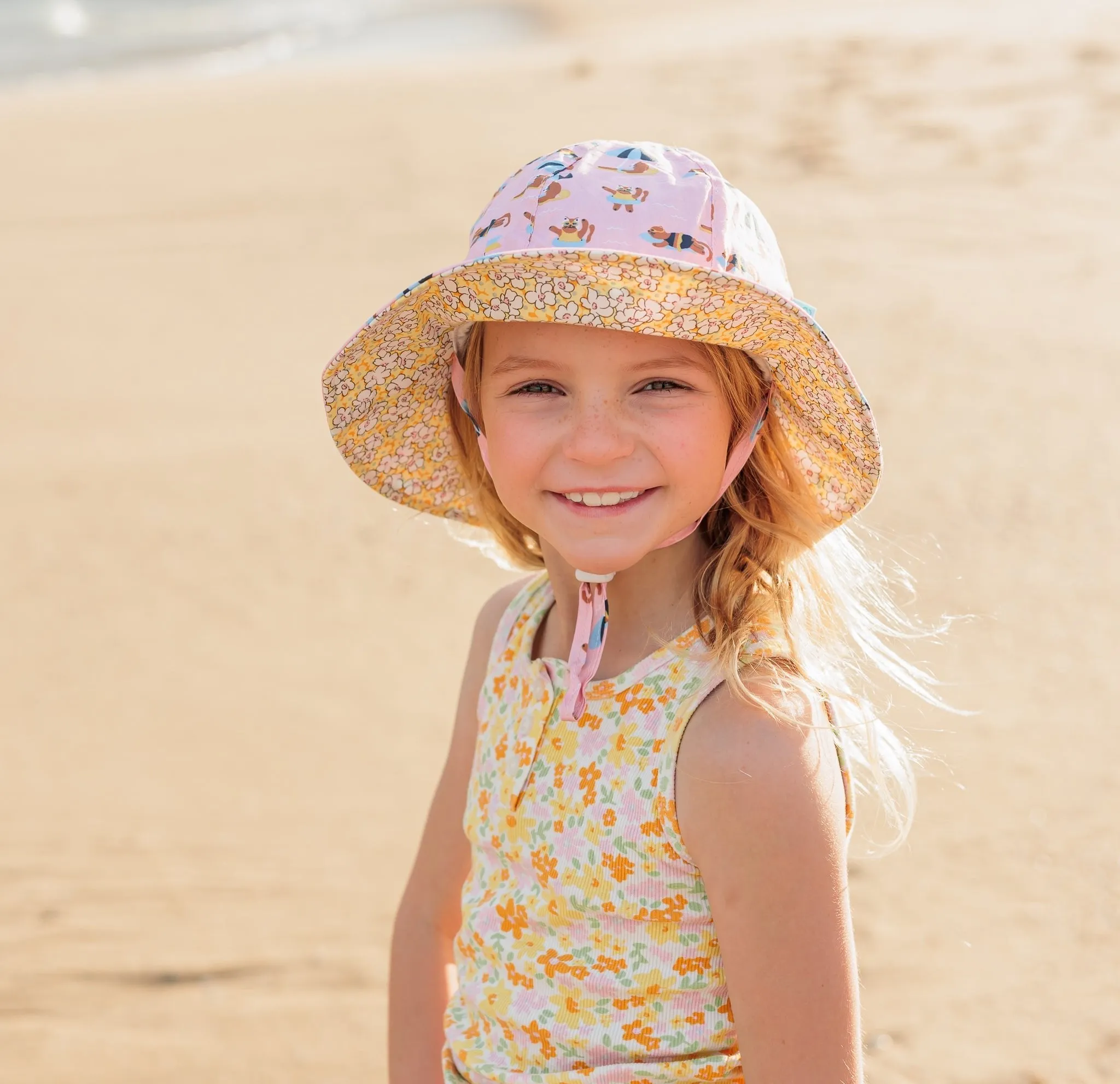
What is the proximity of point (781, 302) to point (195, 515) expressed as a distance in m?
4.70

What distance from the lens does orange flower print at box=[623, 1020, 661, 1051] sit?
1.83 m

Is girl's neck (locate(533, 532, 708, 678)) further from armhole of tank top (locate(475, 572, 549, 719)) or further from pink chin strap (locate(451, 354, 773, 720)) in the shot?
armhole of tank top (locate(475, 572, 549, 719))

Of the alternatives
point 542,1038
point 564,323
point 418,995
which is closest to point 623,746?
point 542,1038

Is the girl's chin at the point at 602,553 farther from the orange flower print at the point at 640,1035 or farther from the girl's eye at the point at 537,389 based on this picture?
the orange flower print at the point at 640,1035

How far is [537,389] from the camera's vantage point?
1.88m

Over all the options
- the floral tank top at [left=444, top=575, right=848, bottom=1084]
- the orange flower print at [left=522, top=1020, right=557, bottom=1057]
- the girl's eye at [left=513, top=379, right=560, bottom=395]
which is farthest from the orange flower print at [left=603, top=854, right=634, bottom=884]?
the girl's eye at [left=513, top=379, right=560, bottom=395]

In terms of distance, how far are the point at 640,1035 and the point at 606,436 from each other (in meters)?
0.75

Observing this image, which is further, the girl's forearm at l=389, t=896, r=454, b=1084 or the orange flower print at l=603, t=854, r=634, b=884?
the girl's forearm at l=389, t=896, r=454, b=1084

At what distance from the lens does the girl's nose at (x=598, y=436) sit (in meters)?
1.78

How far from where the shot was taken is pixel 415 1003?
2213 millimetres

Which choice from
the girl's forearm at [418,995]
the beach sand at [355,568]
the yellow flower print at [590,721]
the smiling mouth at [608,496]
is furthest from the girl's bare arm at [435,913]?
the beach sand at [355,568]

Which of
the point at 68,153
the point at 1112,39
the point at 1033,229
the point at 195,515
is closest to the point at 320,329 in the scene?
the point at 195,515

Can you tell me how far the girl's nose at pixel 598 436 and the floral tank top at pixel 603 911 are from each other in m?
0.28

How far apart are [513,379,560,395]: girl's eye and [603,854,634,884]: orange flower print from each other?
59 centimetres
